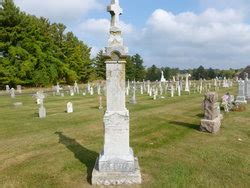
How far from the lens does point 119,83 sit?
7.52 meters

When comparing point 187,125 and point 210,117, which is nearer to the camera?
point 210,117

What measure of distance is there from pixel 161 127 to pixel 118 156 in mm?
6598

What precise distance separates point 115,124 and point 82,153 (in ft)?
9.37

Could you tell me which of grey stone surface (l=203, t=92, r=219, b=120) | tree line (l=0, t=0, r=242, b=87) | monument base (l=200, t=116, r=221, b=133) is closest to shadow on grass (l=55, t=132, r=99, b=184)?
monument base (l=200, t=116, r=221, b=133)

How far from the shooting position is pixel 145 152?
10031mm

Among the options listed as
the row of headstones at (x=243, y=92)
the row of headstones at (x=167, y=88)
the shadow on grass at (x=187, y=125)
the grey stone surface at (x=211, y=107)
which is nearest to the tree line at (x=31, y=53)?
the row of headstones at (x=167, y=88)

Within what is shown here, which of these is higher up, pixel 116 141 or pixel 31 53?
pixel 31 53

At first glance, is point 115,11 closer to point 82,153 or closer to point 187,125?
point 82,153

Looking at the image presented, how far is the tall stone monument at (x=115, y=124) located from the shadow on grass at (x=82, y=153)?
2.10 feet

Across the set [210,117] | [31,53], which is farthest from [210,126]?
[31,53]

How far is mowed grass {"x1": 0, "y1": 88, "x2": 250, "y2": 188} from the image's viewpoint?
7.80 m

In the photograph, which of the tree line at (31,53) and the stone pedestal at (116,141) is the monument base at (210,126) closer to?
the stone pedestal at (116,141)

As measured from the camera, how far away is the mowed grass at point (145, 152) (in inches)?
307

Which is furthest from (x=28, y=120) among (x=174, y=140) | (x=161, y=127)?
Answer: (x=174, y=140)
